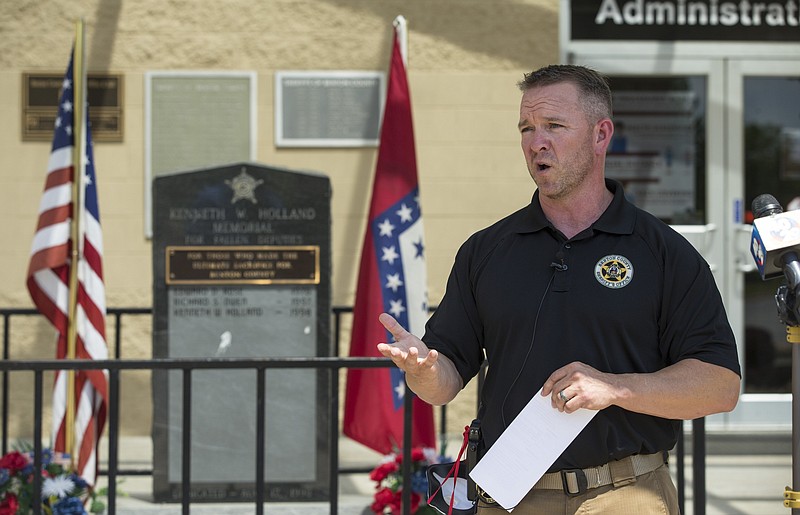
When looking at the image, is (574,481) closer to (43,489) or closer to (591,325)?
(591,325)

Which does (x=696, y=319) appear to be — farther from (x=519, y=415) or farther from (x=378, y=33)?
(x=378, y=33)

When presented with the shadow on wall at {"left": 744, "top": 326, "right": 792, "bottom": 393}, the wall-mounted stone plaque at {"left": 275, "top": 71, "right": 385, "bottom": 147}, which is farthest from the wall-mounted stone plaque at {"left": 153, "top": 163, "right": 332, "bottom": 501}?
the shadow on wall at {"left": 744, "top": 326, "right": 792, "bottom": 393}

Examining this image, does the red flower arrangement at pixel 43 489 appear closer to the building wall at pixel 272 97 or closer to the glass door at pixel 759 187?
the building wall at pixel 272 97

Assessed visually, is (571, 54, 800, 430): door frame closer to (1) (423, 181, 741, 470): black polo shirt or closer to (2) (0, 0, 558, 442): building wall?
(2) (0, 0, 558, 442): building wall

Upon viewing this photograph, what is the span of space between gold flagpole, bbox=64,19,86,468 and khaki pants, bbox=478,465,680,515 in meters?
3.53

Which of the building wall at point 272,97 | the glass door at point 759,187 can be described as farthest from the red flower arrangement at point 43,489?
the glass door at point 759,187

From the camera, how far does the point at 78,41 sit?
548 centimetres

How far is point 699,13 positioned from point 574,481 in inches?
224

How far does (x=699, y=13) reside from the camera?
7.34 m

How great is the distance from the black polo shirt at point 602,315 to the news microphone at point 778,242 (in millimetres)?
156

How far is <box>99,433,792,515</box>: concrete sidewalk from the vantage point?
5.34 metres

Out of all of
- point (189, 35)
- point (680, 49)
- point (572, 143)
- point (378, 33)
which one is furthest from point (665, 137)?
point (572, 143)

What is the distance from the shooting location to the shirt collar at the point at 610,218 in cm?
238

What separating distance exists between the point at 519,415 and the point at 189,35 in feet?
17.7
